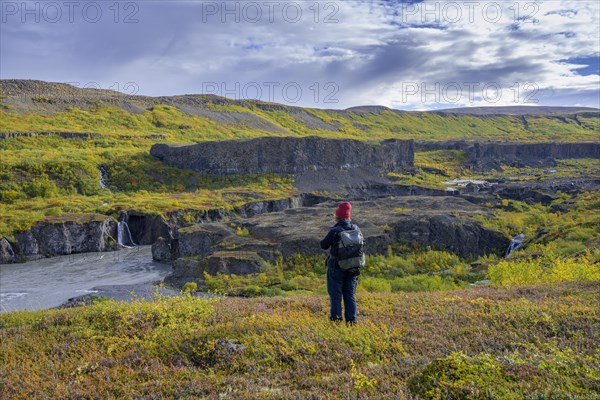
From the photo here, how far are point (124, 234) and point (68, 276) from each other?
12.6 metres

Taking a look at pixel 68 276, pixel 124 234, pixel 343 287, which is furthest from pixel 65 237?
pixel 343 287

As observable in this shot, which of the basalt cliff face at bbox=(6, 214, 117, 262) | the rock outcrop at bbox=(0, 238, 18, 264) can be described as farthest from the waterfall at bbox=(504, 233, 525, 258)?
the rock outcrop at bbox=(0, 238, 18, 264)

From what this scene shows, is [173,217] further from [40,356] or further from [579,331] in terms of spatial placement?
[579,331]

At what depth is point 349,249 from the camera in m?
8.14

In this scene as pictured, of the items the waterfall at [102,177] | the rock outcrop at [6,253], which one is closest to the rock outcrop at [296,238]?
the rock outcrop at [6,253]

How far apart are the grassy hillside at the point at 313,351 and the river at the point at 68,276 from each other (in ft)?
60.3

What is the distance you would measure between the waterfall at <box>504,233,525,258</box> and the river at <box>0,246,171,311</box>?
25.6 metres

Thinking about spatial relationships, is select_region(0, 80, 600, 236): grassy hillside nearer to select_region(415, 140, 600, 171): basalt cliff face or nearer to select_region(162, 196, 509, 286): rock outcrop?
select_region(415, 140, 600, 171): basalt cliff face

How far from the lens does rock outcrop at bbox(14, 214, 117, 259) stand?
38.7 m

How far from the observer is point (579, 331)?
722 centimetres

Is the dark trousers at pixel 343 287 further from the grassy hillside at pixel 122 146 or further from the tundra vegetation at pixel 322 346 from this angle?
the grassy hillside at pixel 122 146

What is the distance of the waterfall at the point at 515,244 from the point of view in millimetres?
31486

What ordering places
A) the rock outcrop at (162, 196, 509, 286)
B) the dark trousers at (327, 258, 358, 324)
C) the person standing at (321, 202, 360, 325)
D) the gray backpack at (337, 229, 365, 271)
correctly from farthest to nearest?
1. the rock outcrop at (162, 196, 509, 286)
2. the dark trousers at (327, 258, 358, 324)
3. the person standing at (321, 202, 360, 325)
4. the gray backpack at (337, 229, 365, 271)

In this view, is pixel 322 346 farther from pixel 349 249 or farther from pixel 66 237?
pixel 66 237
